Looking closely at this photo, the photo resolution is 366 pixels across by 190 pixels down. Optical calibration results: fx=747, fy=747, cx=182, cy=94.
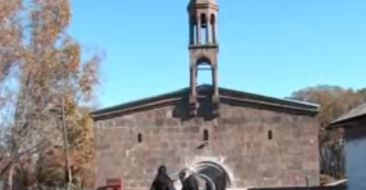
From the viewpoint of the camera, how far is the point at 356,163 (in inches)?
954

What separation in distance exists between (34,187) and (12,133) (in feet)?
75.2

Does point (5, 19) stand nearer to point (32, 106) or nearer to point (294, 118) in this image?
point (32, 106)

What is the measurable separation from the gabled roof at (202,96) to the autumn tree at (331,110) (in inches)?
1084

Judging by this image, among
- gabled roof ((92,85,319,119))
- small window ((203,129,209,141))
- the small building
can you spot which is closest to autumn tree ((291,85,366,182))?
gabled roof ((92,85,319,119))

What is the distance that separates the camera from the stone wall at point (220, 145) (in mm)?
33969

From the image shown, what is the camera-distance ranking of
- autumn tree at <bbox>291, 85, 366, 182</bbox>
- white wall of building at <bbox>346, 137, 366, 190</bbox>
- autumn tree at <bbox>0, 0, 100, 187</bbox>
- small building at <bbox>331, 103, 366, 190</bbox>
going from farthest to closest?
autumn tree at <bbox>291, 85, 366, 182</bbox>
autumn tree at <bbox>0, 0, 100, 187</bbox>
white wall of building at <bbox>346, 137, 366, 190</bbox>
small building at <bbox>331, 103, 366, 190</bbox>

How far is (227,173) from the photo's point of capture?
33656 millimetres

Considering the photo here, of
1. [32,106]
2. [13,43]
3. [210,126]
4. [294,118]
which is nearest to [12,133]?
[32,106]

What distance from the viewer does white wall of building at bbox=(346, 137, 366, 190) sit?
23.4 meters

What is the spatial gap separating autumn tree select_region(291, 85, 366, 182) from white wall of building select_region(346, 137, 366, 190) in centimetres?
3660

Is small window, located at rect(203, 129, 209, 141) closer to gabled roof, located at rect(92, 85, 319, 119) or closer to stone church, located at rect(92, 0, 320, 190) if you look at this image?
stone church, located at rect(92, 0, 320, 190)

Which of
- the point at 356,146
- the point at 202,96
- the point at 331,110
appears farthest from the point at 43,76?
the point at 331,110

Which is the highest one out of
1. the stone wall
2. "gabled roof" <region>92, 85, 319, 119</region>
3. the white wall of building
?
"gabled roof" <region>92, 85, 319, 119</region>

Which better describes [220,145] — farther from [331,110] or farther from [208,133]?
[331,110]
